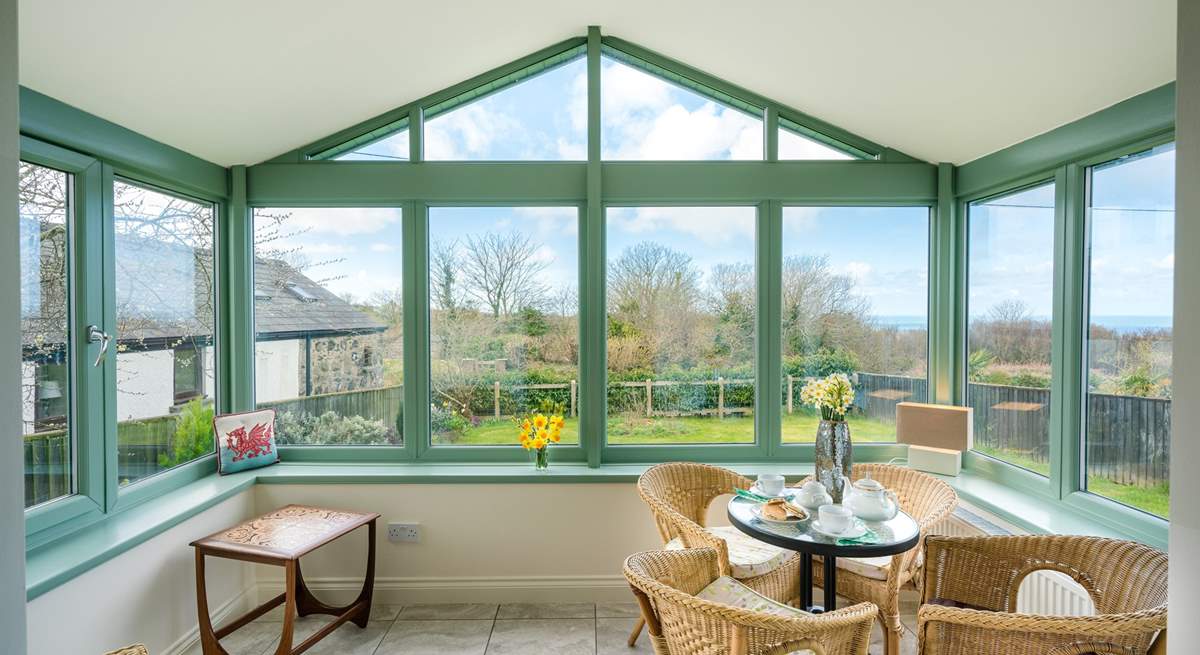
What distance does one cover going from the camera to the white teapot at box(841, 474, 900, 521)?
2086 millimetres

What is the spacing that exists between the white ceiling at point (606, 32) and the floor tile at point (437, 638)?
2578 millimetres

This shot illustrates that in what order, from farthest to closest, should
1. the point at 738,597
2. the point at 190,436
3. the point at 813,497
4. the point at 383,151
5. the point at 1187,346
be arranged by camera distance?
the point at 383,151 → the point at 190,436 → the point at 813,497 → the point at 738,597 → the point at 1187,346

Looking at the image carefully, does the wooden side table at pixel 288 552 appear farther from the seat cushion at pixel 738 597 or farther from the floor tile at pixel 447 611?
the seat cushion at pixel 738 597

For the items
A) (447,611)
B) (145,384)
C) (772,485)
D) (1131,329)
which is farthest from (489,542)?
(1131,329)

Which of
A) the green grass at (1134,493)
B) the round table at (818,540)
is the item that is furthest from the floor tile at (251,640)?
the green grass at (1134,493)

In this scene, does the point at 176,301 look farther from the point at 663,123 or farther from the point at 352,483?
the point at 663,123

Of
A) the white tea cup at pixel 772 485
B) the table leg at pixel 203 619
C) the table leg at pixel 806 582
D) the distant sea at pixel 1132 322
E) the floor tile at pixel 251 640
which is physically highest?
the distant sea at pixel 1132 322

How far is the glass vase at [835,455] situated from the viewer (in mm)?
2287

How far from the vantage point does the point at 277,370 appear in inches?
128

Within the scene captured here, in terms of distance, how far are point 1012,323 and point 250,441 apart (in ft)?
13.2

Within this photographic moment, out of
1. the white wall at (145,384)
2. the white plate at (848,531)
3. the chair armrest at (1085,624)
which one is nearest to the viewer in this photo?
the chair armrest at (1085,624)

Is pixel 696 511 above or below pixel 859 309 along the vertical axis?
below

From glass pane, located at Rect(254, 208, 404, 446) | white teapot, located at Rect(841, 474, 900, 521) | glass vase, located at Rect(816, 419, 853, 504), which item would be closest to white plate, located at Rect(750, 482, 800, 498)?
glass vase, located at Rect(816, 419, 853, 504)

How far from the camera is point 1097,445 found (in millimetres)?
2420
